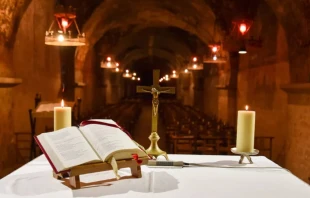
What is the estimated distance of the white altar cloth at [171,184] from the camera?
2311 mm

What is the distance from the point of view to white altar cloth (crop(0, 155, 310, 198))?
7.58 ft

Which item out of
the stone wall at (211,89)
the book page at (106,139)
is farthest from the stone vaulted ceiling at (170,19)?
the book page at (106,139)

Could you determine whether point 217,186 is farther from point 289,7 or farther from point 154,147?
point 289,7

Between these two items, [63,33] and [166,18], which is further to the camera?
[166,18]

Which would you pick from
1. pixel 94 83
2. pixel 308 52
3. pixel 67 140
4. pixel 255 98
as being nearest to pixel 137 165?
pixel 67 140

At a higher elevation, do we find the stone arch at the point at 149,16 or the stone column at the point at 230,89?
the stone arch at the point at 149,16

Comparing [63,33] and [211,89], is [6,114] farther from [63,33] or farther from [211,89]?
[211,89]

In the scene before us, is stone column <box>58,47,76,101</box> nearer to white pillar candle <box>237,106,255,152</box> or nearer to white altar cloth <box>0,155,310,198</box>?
white altar cloth <box>0,155,310,198</box>

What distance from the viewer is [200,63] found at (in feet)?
57.3

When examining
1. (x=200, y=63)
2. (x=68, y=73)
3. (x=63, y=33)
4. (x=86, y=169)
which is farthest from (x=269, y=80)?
(x=86, y=169)

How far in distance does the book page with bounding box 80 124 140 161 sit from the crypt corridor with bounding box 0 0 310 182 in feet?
14.4

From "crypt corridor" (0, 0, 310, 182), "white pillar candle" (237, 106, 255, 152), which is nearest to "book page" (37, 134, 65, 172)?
"white pillar candle" (237, 106, 255, 152)

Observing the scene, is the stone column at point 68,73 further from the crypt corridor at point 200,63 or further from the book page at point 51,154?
the book page at point 51,154

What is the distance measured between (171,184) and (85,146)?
57 cm
